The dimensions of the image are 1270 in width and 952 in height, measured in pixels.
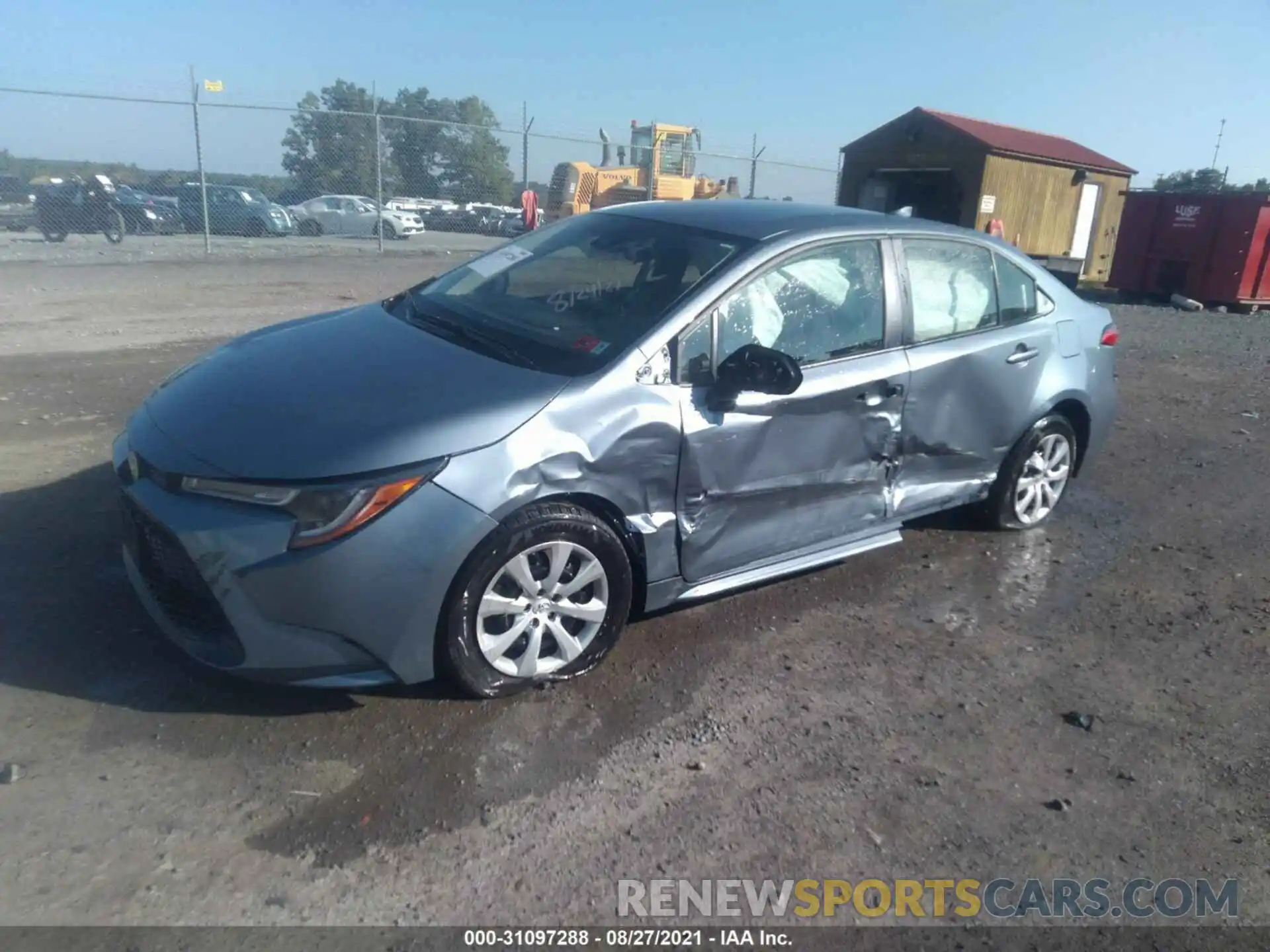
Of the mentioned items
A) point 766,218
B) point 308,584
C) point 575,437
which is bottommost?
point 308,584

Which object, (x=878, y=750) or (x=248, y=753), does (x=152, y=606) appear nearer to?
(x=248, y=753)

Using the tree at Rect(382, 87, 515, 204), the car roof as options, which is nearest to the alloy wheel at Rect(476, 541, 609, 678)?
the car roof

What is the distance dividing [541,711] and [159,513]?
1439 millimetres

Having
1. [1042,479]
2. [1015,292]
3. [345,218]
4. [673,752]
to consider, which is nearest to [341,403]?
[673,752]

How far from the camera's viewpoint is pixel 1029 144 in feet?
82.9

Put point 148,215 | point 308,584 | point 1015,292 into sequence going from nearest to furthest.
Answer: point 308,584
point 1015,292
point 148,215

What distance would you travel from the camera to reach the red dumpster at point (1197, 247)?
1750 centimetres

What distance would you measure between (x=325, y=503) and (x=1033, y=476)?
3.96 m

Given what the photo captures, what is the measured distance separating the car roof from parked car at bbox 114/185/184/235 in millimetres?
17977

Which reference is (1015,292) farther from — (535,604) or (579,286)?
(535,604)

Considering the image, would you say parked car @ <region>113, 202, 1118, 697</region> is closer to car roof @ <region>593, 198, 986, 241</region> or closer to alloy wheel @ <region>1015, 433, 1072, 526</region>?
car roof @ <region>593, 198, 986, 241</region>

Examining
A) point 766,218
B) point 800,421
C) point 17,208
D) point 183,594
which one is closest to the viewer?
point 183,594

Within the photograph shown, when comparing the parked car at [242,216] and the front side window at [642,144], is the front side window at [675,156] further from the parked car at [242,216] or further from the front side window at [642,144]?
the parked car at [242,216]

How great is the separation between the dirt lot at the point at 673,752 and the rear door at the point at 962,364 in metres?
0.51
